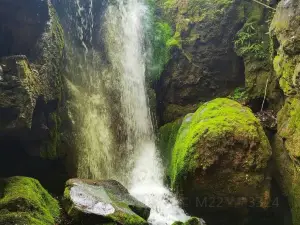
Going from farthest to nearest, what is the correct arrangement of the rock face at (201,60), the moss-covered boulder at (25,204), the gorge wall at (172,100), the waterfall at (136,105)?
the rock face at (201,60)
the waterfall at (136,105)
the gorge wall at (172,100)
the moss-covered boulder at (25,204)

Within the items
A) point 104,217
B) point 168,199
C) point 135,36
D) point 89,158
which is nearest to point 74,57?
point 135,36

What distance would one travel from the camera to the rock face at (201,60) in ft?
33.9

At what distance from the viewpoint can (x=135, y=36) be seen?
11.6m

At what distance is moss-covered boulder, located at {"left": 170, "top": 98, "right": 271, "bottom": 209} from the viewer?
641 centimetres

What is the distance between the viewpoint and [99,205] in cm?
563

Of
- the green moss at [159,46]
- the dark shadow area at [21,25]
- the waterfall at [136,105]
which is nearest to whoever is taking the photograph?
the dark shadow area at [21,25]

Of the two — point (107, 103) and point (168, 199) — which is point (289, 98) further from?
point (107, 103)

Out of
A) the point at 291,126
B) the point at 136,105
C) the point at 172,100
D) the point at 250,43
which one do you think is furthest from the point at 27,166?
the point at 250,43

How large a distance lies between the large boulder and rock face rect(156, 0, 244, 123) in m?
3.70

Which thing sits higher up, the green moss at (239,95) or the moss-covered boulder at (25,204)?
the green moss at (239,95)

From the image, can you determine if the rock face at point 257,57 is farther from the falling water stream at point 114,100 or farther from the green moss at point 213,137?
the falling water stream at point 114,100

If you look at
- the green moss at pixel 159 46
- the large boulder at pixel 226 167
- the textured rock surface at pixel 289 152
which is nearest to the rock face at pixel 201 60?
the green moss at pixel 159 46

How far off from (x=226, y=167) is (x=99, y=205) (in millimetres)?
2678

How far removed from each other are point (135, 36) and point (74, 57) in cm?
261
